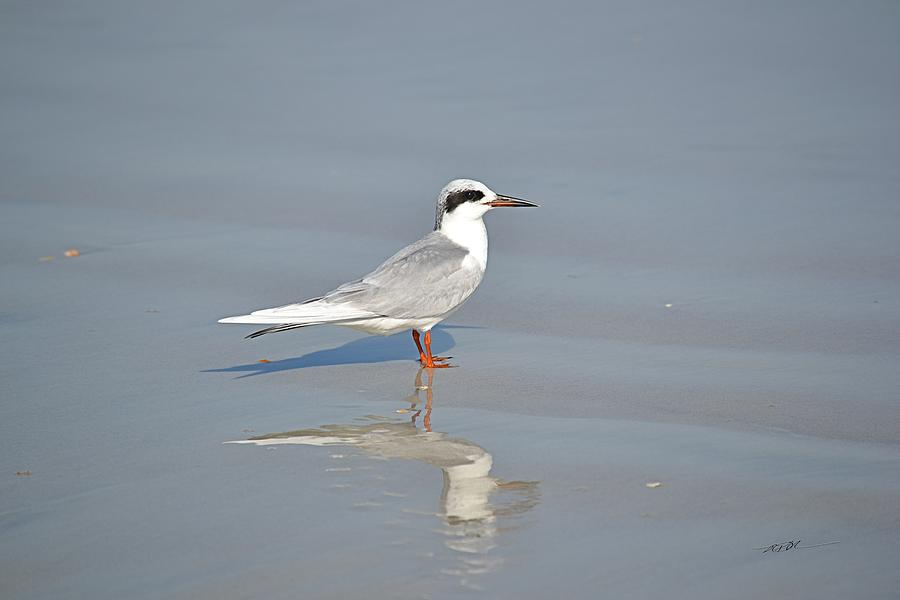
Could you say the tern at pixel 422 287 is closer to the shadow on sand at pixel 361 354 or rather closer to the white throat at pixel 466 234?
the white throat at pixel 466 234

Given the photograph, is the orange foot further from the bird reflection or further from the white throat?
the white throat

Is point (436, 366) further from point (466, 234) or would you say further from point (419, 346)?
point (466, 234)

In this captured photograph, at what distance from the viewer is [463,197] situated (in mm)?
5656

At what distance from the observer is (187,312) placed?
6.03 meters

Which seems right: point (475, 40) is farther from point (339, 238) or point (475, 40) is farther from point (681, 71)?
point (339, 238)

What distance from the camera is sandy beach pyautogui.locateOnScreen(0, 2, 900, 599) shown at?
3.55m

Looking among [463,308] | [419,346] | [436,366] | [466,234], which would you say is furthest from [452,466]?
[463,308]

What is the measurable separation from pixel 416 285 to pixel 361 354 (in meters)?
0.51

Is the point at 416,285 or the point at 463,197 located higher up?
the point at 463,197

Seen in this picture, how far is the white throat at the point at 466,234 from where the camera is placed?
5.69 meters

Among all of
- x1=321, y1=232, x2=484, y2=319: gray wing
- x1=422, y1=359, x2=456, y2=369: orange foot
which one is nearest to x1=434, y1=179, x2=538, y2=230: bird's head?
x1=321, y1=232, x2=484, y2=319: gray wing

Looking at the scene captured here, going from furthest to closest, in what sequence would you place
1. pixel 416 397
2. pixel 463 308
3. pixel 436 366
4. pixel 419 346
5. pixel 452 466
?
pixel 463 308 < pixel 419 346 < pixel 436 366 < pixel 416 397 < pixel 452 466

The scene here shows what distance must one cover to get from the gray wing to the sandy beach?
0.29 meters

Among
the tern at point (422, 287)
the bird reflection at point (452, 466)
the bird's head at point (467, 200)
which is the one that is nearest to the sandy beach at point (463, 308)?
the bird reflection at point (452, 466)
